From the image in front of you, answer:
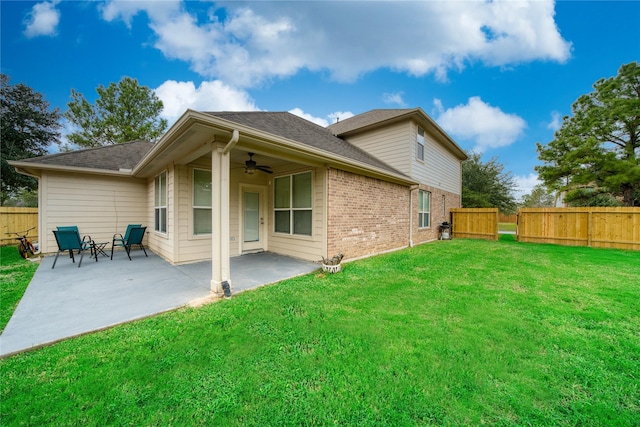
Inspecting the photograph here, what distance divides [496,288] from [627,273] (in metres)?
3.82

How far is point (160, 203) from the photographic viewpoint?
275 inches

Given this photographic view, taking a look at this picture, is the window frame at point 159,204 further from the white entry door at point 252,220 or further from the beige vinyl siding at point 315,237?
the beige vinyl siding at point 315,237

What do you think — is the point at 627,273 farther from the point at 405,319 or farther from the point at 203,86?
the point at 203,86

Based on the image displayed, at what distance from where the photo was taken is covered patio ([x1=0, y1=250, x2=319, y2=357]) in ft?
9.18

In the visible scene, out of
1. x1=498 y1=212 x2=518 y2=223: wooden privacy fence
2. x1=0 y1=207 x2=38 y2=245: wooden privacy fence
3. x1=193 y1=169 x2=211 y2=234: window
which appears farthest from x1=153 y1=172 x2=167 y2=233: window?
x1=498 y1=212 x2=518 y2=223: wooden privacy fence

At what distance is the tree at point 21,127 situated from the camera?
46.3 ft

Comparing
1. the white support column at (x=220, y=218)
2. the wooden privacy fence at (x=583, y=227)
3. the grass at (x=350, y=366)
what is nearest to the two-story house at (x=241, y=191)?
the white support column at (x=220, y=218)

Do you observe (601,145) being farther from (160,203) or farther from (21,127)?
(21,127)

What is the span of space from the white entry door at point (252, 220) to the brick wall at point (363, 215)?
2599mm

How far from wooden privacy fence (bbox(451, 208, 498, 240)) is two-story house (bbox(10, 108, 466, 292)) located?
421cm

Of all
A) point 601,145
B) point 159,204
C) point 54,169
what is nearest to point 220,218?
point 159,204

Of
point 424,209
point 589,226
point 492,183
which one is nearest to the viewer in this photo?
point 589,226

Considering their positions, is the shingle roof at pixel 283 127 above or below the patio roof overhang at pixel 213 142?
above

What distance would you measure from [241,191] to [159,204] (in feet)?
8.09
